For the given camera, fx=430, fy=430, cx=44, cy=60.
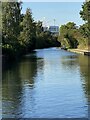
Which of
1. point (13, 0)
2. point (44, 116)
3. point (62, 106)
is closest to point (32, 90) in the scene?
point (62, 106)

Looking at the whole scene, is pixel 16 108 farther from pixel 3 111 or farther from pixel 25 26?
pixel 25 26

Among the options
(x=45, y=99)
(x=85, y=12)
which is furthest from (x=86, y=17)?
(x=45, y=99)

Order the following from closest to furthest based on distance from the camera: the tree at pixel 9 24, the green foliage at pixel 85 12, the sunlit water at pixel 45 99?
the sunlit water at pixel 45 99 < the tree at pixel 9 24 < the green foliage at pixel 85 12

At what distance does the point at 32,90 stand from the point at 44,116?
816 centimetres

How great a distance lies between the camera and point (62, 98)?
798 inches

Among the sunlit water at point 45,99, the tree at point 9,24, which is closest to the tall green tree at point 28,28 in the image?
the tree at point 9,24

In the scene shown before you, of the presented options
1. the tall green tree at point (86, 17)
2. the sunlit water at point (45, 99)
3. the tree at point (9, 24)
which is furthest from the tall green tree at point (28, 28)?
the sunlit water at point (45, 99)

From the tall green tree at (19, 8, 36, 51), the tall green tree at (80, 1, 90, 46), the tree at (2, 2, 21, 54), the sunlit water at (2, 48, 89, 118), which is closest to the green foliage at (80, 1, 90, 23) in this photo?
the tall green tree at (80, 1, 90, 46)

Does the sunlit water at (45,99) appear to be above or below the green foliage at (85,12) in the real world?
below

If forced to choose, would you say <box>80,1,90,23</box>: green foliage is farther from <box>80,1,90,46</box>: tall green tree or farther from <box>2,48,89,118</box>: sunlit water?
<box>2,48,89,118</box>: sunlit water

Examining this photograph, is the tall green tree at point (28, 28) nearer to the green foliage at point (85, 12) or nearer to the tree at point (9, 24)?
the green foliage at point (85, 12)

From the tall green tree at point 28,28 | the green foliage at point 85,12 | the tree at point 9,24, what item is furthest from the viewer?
the tall green tree at point 28,28

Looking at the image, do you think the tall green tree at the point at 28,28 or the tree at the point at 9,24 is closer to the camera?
the tree at the point at 9,24

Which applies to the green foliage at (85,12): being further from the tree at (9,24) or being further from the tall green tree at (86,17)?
the tree at (9,24)
